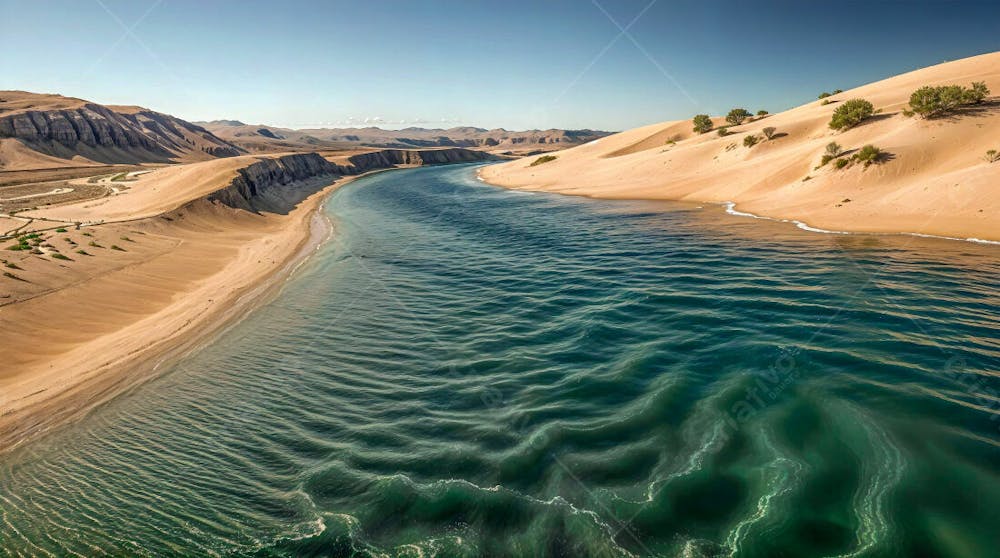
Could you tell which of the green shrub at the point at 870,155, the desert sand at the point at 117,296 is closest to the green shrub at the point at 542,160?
the desert sand at the point at 117,296

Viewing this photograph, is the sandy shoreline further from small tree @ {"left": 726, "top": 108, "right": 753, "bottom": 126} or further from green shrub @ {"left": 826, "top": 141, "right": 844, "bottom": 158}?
small tree @ {"left": 726, "top": 108, "right": 753, "bottom": 126}

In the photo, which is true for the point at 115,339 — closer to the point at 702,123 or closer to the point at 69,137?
the point at 702,123

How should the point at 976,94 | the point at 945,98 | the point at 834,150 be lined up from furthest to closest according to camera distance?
the point at 834,150, the point at 945,98, the point at 976,94

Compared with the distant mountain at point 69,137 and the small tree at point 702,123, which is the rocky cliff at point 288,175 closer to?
the distant mountain at point 69,137

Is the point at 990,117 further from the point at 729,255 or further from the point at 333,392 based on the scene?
the point at 333,392

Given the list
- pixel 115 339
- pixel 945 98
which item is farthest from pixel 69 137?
pixel 945 98

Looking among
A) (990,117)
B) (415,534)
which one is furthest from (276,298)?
(990,117)
